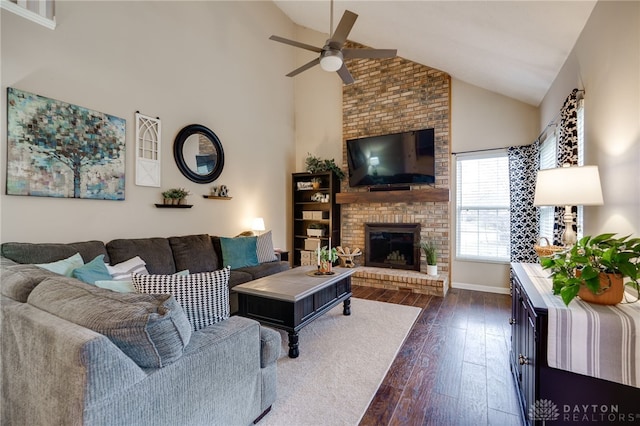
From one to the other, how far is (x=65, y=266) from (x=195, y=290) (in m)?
1.54

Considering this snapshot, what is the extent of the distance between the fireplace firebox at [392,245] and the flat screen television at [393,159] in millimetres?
790

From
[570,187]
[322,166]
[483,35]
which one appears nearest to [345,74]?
[483,35]

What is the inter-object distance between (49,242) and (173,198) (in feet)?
4.35

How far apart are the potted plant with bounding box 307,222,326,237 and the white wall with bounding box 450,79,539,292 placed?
236 cm

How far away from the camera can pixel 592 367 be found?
1.25 m

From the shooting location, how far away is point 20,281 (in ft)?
5.16

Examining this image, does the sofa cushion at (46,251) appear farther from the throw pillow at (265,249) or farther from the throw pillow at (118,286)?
the throw pillow at (265,249)

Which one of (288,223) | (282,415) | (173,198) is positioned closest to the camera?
(282,415)

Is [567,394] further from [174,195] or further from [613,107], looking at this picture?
[174,195]

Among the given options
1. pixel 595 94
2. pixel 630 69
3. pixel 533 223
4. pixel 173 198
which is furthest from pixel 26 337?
pixel 533 223

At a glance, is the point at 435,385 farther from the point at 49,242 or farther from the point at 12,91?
the point at 12,91

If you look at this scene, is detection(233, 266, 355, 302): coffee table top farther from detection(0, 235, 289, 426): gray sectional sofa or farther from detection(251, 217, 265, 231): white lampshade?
detection(251, 217, 265, 231): white lampshade

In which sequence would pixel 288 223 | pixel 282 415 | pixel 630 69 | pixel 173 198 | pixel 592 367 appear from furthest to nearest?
pixel 288 223 → pixel 173 198 → pixel 282 415 → pixel 630 69 → pixel 592 367

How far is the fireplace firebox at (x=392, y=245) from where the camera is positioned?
16.4 ft
